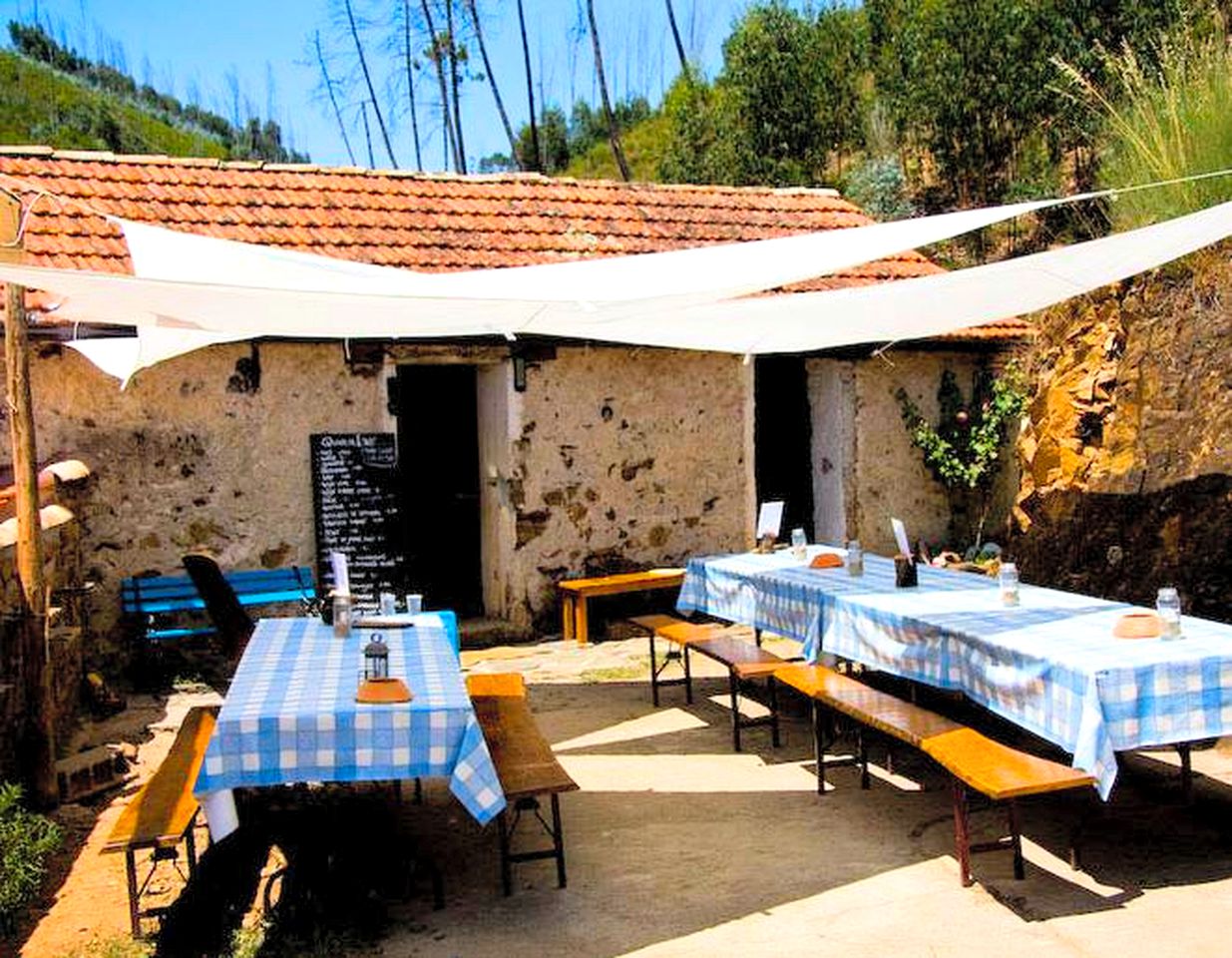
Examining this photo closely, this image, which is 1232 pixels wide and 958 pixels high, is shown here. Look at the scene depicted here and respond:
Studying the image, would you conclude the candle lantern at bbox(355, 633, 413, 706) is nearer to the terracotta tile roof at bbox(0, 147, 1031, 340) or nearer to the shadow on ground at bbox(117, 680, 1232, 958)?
the shadow on ground at bbox(117, 680, 1232, 958)

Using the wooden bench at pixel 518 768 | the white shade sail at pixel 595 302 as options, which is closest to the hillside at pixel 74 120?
the white shade sail at pixel 595 302

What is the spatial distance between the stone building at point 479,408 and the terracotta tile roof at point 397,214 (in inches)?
0.8

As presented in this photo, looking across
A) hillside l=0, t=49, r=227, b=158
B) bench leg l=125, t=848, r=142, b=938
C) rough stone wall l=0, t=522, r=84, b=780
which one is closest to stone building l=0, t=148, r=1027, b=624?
rough stone wall l=0, t=522, r=84, b=780

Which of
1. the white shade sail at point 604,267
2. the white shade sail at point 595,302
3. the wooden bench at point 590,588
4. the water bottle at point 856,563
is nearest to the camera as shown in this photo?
the white shade sail at point 595,302

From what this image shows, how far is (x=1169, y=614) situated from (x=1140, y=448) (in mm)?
2631

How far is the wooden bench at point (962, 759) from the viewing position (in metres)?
3.38

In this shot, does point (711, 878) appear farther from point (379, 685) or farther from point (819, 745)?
point (379, 685)

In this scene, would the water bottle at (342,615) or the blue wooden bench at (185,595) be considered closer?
the water bottle at (342,615)

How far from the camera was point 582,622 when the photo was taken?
7855mm

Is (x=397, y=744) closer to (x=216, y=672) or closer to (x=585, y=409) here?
(x=216, y=672)

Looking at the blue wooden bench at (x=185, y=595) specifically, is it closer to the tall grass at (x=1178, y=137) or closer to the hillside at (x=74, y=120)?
the tall grass at (x=1178, y=137)

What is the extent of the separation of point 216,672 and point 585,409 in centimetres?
296

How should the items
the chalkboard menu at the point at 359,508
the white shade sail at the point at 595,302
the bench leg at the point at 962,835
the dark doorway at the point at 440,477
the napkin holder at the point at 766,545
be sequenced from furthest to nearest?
the dark doorway at the point at 440,477 → the chalkboard menu at the point at 359,508 → the napkin holder at the point at 766,545 → the white shade sail at the point at 595,302 → the bench leg at the point at 962,835

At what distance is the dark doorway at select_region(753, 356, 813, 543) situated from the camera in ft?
30.9
